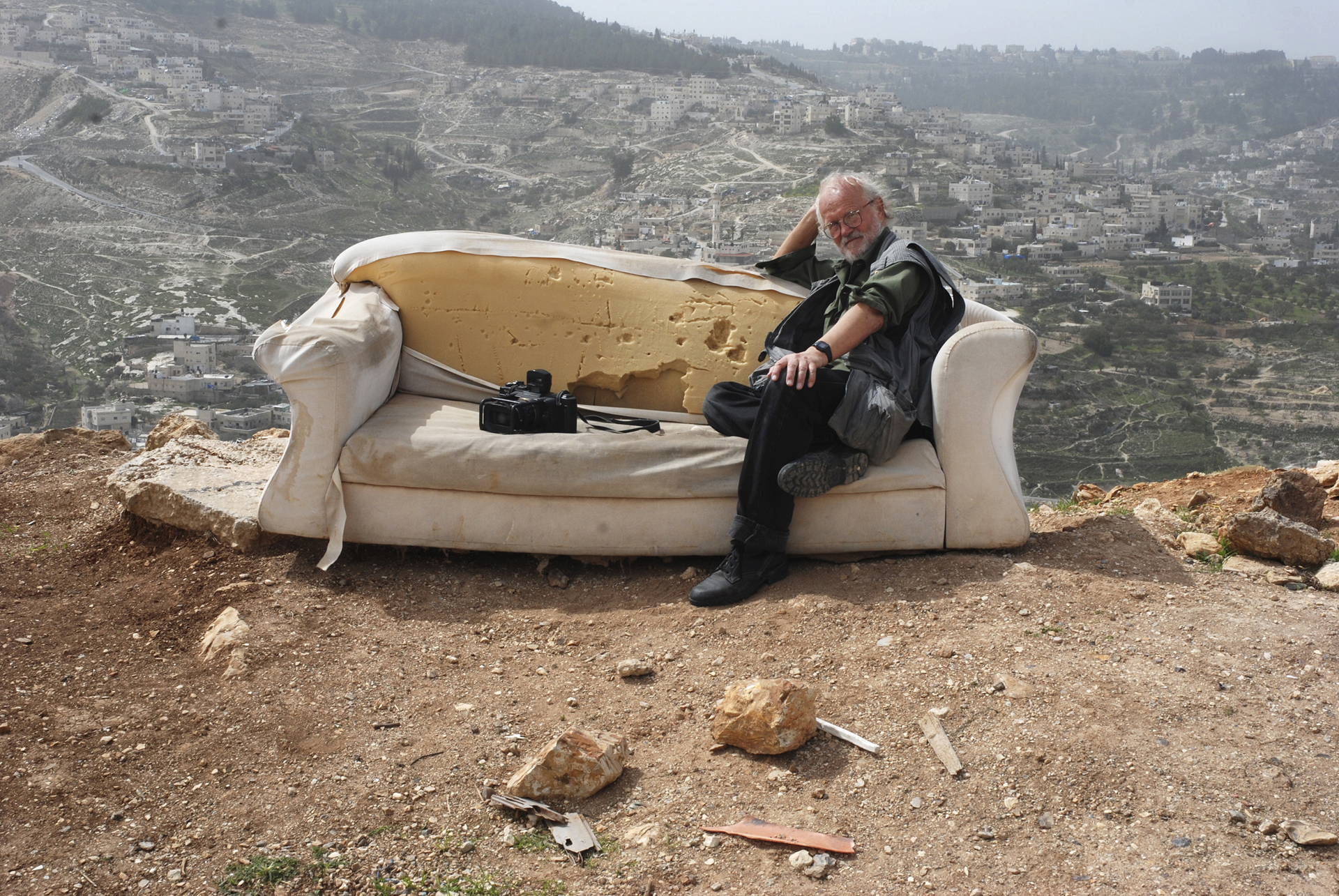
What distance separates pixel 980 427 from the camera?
8.36 feet

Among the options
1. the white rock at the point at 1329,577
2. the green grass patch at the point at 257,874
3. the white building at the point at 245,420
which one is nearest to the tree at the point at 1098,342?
the white building at the point at 245,420

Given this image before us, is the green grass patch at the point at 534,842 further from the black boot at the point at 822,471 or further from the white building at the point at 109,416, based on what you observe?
the white building at the point at 109,416

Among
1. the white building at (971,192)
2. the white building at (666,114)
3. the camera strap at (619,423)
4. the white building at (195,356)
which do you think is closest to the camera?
the camera strap at (619,423)

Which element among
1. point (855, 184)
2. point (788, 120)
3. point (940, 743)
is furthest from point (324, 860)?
point (788, 120)

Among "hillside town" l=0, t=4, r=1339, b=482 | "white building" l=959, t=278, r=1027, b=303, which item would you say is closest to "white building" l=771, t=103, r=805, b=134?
"hillside town" l=0, t=4, r=1339, b=482

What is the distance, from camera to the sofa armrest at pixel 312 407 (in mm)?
2564

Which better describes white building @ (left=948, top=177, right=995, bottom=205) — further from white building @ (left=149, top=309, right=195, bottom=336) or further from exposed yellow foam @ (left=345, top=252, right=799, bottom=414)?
exposed yellow foam @ (left=345, top=252, right=799, bottom=414)

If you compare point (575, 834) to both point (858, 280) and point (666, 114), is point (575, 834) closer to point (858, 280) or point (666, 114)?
point (858, 280)

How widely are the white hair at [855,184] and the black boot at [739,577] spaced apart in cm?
100

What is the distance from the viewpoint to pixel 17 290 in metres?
31.2

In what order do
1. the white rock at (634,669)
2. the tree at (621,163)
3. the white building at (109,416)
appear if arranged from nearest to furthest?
the white rock at (634,669) < the white building at (109,416) < the tree at (621,163)

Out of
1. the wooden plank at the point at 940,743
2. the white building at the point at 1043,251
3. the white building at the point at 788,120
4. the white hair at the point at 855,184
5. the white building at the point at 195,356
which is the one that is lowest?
the white building at the point at 195,356

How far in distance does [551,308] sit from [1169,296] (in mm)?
32913

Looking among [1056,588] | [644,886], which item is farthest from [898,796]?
[1056,588]
